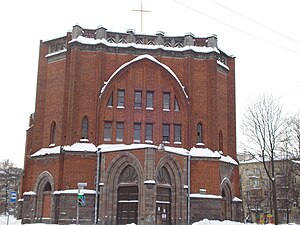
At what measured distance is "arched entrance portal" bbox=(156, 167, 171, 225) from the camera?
103 ft

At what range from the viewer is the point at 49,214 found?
33094 mm

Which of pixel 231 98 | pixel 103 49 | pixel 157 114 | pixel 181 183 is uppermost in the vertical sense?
pixel 103 49

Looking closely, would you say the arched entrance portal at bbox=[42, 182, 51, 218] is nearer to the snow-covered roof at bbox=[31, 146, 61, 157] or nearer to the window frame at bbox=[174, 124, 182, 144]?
the snow-covered roof at bbox=[31, 146, 61, 157]

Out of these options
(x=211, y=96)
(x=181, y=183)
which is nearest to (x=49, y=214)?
(x=181, y=183)

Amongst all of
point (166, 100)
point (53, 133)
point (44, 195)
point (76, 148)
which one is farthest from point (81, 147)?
point (166, 100)

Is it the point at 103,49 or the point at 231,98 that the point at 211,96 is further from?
the point at 103,49

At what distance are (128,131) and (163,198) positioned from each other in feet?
18.9

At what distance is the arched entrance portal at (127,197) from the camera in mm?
31281

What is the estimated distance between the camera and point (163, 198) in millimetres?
32094

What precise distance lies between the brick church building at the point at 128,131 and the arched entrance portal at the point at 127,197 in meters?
0.07

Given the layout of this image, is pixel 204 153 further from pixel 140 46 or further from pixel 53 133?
pixel 53 133

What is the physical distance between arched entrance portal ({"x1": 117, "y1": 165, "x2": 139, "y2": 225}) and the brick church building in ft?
0.24

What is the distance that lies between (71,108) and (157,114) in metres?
6.63

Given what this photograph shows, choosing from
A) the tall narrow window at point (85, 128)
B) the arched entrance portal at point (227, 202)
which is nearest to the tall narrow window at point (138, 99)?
the tall narrow window at point (85, 128)
